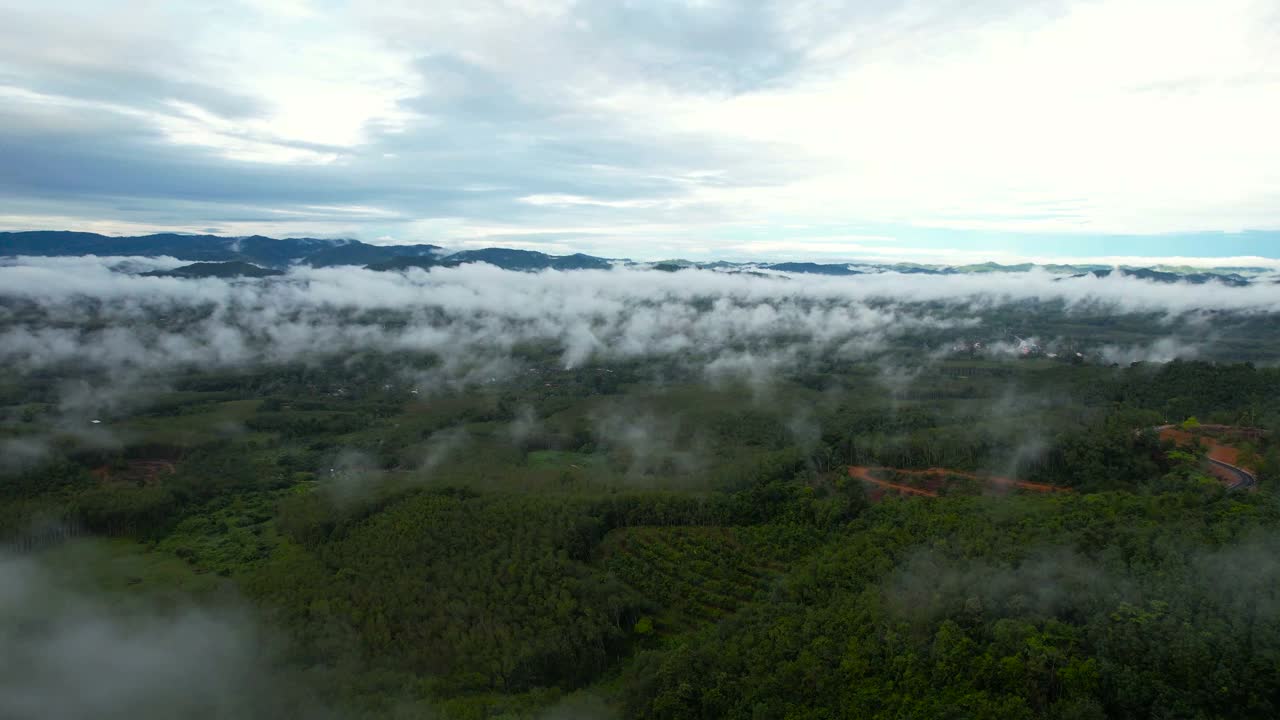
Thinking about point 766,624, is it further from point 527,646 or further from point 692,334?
point 692,334

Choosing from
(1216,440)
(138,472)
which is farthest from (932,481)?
(138,472)

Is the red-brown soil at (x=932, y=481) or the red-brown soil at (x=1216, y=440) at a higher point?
the red-brown soil at (x=1216, y=440)

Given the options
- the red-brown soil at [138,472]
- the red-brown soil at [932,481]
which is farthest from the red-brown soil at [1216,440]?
the red-brown soil at [138,472]

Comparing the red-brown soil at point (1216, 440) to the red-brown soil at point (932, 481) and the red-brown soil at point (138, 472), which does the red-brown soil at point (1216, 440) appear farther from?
the red-brown soil at point (138, 472)

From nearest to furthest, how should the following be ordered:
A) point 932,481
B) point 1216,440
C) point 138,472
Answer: point 1216,440
point 932,481
point 138,472

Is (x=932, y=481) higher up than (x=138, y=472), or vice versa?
(x=932, y=481)

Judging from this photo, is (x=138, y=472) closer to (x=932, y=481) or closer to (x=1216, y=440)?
(x=932, y=481)

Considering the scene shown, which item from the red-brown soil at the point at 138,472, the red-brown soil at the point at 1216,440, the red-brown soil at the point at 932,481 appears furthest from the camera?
the red-brown soil at the point at 138,472

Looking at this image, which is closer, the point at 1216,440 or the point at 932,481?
the point at 1216,440

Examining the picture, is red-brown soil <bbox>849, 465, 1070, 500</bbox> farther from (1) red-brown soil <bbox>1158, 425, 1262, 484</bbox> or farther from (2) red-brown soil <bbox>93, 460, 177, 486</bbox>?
(2) red-brown soil <bbox>93, 460, 177, 486</bbox>

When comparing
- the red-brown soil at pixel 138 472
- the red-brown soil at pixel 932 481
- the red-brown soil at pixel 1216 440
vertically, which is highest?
the red-brown soil at pixel 1216 440

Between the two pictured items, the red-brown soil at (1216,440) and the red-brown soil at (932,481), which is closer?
the red-brown soil at (1216,440)
